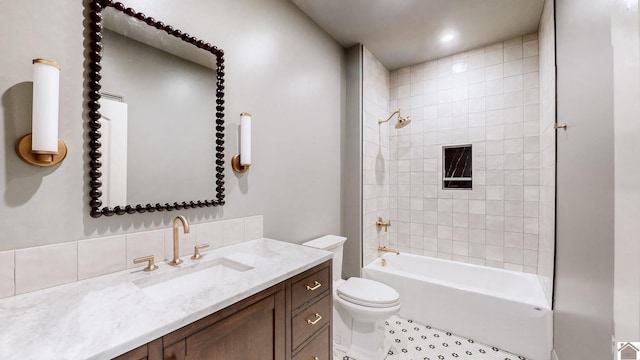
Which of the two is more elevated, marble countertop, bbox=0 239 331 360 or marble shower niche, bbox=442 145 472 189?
marble shower niche, bbox=442 145 472 189

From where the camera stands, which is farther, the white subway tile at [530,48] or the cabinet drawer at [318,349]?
the white subway tile at [530,48]

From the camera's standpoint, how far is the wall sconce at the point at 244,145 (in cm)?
156

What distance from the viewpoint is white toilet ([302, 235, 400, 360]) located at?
5.90 feet

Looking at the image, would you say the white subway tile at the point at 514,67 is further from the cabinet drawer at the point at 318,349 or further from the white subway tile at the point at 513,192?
the cabinet drawer at the point at 318,349

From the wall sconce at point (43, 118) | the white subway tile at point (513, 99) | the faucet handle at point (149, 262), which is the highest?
the white subway tile at point (513, 99)

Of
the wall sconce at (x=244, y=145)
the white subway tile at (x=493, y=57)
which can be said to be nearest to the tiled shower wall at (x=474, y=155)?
the white subway tile at (x=493, y=57)

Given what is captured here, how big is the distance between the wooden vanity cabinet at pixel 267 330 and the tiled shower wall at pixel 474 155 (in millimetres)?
1804

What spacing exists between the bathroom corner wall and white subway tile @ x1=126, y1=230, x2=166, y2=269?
Result: 239 cm

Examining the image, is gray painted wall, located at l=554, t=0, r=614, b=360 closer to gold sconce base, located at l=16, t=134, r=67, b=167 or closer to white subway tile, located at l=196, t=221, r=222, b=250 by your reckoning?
white subway tile, located at l=196, t=221, r=222, b=250

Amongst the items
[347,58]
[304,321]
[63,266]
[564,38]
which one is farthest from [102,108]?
[564,38]

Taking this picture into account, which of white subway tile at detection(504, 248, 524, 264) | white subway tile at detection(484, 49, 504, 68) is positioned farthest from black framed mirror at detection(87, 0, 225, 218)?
white subway tile at detection(504, 248, 524, 264)

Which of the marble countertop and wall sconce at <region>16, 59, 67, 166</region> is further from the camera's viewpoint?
wall sconce at <region>16, 59, 67, 166</region>

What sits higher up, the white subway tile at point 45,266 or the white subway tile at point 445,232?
the white subway tile at point 45,266

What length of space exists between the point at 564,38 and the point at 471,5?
2.54 ft
